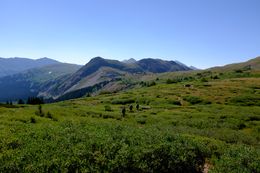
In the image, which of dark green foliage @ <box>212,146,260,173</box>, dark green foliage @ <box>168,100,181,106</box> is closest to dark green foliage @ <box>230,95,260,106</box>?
dark green foliage @ <box>168,100,181,106</box>

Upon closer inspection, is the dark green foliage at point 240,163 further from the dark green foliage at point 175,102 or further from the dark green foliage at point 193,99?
the dark green foliage at point 193,99

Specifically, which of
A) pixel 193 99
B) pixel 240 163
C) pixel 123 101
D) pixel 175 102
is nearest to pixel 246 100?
pixel 193 99

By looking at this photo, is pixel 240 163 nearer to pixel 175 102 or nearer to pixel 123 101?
pixel 175 102

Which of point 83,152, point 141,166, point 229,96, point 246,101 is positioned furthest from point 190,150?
point 229,96

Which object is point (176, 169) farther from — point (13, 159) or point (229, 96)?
point (229, 96)

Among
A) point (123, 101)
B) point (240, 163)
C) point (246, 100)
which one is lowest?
point (246, 100)

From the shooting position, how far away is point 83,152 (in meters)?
20.2

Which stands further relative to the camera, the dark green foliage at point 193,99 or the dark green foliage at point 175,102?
the dark green foliage at point 193,99

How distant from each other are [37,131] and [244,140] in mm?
28109

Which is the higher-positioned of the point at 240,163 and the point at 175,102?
the point at 240,163

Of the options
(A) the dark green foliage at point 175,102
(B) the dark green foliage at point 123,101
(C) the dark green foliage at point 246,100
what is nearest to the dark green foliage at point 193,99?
(A) the dark green foliage at point 175,102

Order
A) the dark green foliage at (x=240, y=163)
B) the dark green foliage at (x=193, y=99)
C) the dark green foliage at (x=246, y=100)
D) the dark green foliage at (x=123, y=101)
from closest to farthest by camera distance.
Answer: the dark green foliage at (x=240, y=163), the dark green foliage at (x=246, y=100), the dark green foliage at (x=193, y=99), the dark green foliage at (x=123, y=101)

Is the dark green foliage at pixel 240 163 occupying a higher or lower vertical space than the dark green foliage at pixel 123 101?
higher

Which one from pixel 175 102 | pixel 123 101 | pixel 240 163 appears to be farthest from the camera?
pixel 123 101
